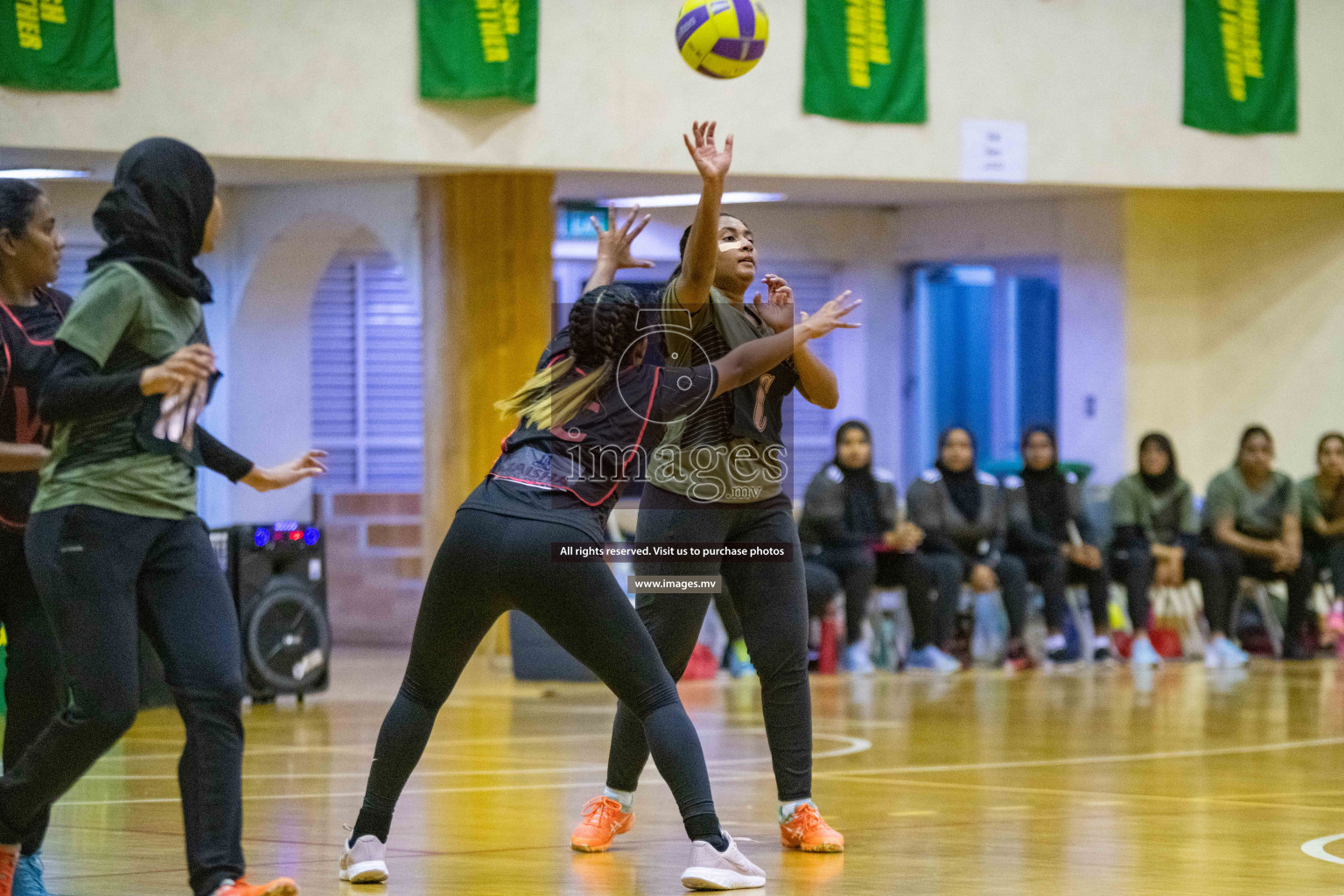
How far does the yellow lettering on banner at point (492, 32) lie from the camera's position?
1163 centimetres

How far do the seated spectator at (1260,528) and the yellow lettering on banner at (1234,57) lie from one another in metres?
2.72

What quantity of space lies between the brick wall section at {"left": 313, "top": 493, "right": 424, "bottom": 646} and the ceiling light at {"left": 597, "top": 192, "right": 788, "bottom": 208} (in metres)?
2.93

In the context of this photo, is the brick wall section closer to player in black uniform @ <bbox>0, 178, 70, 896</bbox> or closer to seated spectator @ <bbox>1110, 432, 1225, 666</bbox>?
seated spectator @ <bbox>1110, 432, 1225, 666</bbox>

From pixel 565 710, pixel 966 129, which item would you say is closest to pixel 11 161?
pixel 565 710

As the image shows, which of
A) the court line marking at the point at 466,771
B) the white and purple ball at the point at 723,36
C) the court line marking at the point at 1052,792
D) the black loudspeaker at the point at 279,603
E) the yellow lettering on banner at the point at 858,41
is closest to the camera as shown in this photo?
the court line marking at the point at 1052,792

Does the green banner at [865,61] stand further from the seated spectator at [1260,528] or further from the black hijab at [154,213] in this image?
the black hijab at [154,213]

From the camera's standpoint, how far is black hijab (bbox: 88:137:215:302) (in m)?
3.70

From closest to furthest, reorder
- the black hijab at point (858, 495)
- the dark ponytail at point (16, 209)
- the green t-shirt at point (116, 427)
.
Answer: the green t-shirt at point (116, 427)
the dark ponytail at point (16, 209)
the black hijab at point (858, 495)

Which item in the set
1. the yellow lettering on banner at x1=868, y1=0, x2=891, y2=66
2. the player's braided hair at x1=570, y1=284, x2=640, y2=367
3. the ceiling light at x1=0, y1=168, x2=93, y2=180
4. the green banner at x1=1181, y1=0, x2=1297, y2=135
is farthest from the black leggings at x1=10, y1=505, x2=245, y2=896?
the green banner at x1=1181, y1=0, x2=1297, y2=135

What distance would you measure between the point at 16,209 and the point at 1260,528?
34.1 ft

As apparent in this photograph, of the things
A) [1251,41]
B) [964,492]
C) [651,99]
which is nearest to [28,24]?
[651,99]

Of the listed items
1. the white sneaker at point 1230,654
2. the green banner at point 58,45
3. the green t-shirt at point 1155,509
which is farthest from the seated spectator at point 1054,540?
the green banner at point 58,45

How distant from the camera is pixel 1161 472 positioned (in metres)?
12.6

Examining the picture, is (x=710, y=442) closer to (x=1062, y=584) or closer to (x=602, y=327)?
(x=602, y=327)
